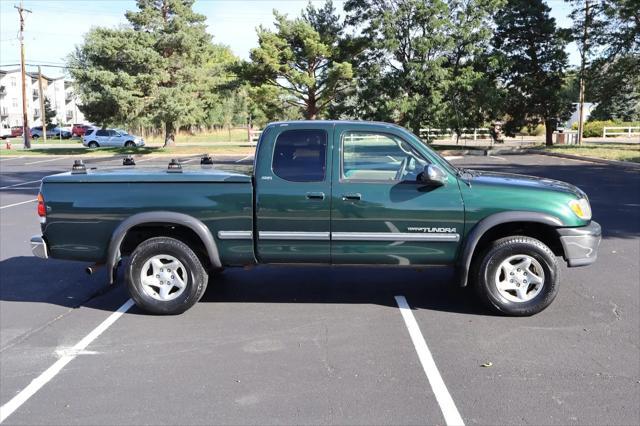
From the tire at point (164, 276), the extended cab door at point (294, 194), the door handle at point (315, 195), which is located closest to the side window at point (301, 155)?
the extended cab door at point (294, 194)

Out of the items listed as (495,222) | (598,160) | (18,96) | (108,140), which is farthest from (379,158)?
(18,96)

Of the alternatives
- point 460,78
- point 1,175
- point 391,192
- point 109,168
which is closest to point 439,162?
point 391,192

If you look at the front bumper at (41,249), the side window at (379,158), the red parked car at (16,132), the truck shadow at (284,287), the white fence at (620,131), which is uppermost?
the red parked car at (16,132)

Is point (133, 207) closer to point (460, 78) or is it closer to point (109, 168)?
point (109, 168)

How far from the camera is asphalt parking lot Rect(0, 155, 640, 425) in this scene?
12.1 ft

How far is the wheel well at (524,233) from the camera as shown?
5.37 m

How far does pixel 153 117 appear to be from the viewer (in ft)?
113

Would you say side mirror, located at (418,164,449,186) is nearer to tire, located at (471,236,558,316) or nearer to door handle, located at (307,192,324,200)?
tire, located at (471,236,558,316)

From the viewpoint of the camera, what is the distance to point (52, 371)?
4.31 metres

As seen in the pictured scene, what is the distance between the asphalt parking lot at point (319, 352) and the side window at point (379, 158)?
1.35m

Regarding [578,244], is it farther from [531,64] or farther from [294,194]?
[531,64]

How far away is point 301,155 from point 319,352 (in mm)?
1845

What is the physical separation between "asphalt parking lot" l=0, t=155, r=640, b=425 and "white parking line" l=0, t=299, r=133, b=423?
0.02 metres

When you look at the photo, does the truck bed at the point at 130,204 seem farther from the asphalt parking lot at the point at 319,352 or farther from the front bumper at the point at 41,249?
the asphalt parking lot at the point at 319,352
